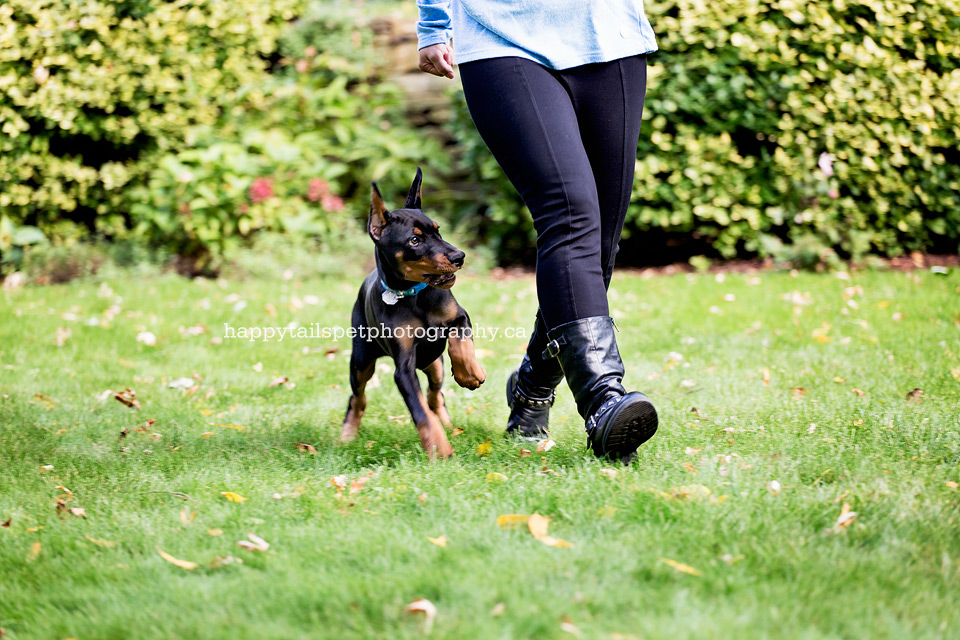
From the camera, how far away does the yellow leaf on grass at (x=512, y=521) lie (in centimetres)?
235

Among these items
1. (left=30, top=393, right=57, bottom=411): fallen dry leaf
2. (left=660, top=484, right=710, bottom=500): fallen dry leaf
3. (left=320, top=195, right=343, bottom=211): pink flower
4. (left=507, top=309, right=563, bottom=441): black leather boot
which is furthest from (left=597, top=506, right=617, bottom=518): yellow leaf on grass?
(left=320, top=195, right=343, bottom=211): pink flower

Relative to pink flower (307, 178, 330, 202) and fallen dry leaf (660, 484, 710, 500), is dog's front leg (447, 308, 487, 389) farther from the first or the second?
pink flower (307, 178, 330, 202)

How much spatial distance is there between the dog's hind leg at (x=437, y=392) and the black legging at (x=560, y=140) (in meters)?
0.77

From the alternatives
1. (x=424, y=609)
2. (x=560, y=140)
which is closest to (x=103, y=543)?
(x=424, y=609)

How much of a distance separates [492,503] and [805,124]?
5.17m

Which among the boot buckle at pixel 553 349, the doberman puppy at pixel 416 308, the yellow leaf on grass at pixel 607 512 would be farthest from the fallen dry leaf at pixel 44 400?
the yellow leaf on grass at pixel 607 512

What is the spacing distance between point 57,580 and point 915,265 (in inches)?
252

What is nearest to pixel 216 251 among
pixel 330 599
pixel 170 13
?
pixel 170 13

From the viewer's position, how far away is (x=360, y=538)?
231 cm

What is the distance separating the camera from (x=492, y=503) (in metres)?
2.53

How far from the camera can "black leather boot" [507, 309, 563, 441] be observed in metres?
3.14

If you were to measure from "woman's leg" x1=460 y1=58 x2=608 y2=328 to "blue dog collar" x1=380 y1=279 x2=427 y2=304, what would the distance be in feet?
1.68

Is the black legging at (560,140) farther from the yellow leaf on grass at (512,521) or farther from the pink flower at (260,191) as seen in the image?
the pink flower at (260,191)

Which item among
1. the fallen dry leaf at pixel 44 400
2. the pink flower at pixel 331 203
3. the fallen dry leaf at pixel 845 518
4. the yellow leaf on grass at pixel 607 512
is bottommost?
the pink flower at pixel 331 203
